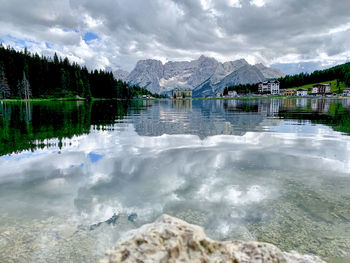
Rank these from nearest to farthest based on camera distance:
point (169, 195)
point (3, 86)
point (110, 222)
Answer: point (110, 222), point (169, 195), point (3, 86)

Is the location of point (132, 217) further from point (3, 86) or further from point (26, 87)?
point (26, 87)

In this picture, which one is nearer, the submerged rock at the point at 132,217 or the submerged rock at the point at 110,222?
the submerged rock at the point at 110,222

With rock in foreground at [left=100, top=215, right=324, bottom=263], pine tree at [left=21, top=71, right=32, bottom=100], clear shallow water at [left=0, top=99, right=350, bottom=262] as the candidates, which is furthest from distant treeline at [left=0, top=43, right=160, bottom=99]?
rock in foreground at [left=100, top=215, right=324, bottom=263]

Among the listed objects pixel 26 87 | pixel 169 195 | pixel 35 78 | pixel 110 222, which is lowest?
pixel 110 222

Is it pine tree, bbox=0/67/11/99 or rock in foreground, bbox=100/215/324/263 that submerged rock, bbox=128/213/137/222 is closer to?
rock in foreground, bbox=100/215/324/263

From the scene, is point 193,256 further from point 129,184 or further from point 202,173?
point 202,173

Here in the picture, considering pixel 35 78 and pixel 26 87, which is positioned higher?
pixel 35 78

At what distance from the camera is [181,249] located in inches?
158

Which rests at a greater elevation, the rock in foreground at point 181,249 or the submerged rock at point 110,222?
the rock in foreground at point 181,249

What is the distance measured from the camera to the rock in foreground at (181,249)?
382 centimetres

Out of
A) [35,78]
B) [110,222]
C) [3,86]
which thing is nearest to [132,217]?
[110,222]

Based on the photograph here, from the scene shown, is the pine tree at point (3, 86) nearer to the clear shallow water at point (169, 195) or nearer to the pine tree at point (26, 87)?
the pine tree at point (26, 87)

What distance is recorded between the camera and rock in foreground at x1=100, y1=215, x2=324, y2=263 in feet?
12.5

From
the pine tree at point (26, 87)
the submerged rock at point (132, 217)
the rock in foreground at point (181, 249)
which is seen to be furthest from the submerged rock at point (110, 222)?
the pine tree at point (26, 87)
